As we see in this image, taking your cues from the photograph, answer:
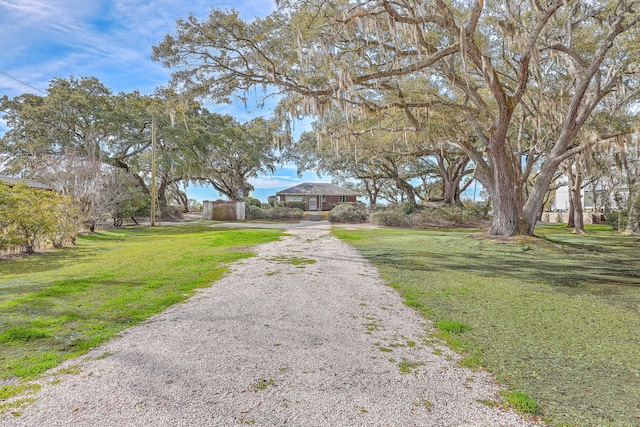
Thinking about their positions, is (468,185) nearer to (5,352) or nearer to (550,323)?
(550,323)

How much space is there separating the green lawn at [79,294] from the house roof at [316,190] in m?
30.9

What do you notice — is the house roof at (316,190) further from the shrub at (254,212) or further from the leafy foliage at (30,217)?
the leafy foliage at (30,217)

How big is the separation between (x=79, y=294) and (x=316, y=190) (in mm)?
36137

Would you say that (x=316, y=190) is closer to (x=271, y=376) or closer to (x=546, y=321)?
(x=546, y=321)

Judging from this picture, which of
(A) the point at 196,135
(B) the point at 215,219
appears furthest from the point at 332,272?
(B) the point at 215,219

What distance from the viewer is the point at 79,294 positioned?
4930 mm

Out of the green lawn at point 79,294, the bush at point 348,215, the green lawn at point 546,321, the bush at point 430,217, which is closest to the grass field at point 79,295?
the green lawn at point 79,294

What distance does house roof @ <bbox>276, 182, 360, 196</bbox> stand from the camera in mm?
40375

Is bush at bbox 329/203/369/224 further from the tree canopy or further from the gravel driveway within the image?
the gravel driveway

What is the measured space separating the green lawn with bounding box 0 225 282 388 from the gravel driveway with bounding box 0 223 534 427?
0.34m

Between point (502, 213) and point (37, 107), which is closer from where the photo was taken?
point (502, 213)

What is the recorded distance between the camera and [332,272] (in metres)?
6.89

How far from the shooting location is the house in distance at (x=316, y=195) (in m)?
40.5

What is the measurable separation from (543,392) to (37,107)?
27294 millimetres
